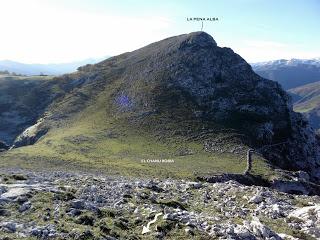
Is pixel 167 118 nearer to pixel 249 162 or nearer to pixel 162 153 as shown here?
pixel 162 153

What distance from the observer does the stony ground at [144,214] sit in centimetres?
2119

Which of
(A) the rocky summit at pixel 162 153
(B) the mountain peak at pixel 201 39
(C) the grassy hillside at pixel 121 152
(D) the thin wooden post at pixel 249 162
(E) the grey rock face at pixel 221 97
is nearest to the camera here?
(A) the rocky summit at pixel 162 153

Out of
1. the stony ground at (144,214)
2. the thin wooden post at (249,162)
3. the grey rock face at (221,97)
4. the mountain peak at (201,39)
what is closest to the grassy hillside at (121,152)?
the thin wooden post at (249,162)

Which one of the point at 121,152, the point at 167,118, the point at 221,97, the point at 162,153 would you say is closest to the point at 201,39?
the point at 221,97

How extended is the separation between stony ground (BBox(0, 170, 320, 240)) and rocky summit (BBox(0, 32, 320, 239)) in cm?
8

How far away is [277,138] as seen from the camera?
101500mm

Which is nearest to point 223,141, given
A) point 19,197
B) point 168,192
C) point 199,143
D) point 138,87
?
point 199,143

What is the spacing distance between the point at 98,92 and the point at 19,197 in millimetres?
107245

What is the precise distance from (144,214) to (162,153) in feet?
202

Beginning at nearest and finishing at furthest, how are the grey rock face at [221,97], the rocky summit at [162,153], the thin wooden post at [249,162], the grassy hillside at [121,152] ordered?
1. the rocky summit at [162,153]
2. the grassy hillside at [121,152]
3. the thin wooden post at [249,162]
4. the grey rock face at [221,97]

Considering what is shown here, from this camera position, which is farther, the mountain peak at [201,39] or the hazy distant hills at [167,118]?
the mountain peak at [201,39]

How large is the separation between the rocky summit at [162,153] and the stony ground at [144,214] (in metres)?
0.08

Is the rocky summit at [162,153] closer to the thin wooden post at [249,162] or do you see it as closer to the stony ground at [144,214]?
the stony ground at [144,214]

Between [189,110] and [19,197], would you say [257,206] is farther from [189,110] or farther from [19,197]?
[189,110]
